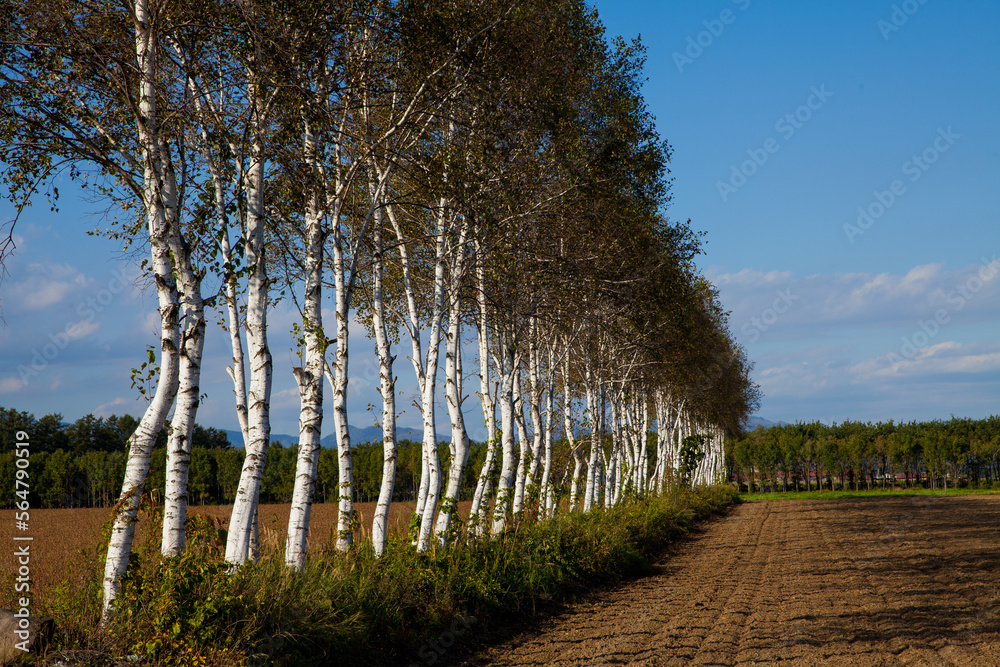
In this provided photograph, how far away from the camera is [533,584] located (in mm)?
12055

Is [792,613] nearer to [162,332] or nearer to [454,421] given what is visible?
[454,421]

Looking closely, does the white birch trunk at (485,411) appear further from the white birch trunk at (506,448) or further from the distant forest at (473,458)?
the distant forest at (473,458)

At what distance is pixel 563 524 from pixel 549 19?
10.9 meters

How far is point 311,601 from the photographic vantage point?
764 centimetres

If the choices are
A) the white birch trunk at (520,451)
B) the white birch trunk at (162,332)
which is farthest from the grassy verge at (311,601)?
the white birch trunk at (520,451)

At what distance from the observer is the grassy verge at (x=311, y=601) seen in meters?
6.15

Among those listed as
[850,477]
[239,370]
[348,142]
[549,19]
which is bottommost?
[850,477]

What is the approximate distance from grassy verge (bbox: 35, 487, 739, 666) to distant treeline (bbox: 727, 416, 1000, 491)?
86.3 m

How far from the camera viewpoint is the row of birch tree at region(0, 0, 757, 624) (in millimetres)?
6906

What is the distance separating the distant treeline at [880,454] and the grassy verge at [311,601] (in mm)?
86255

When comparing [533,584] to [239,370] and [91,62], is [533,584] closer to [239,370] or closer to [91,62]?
[239,370]

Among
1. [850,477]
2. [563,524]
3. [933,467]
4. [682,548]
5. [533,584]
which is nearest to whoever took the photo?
[533,584]

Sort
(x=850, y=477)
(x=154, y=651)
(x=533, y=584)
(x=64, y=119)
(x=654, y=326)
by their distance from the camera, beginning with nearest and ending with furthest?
1. (x=154, y=651)
2. (x=64, y=119)
3. (x=533, y=584)
4. (x=654, y=326)
5. (x=850, y=477)

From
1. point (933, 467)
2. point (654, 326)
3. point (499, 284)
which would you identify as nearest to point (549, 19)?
point (499, 284)
